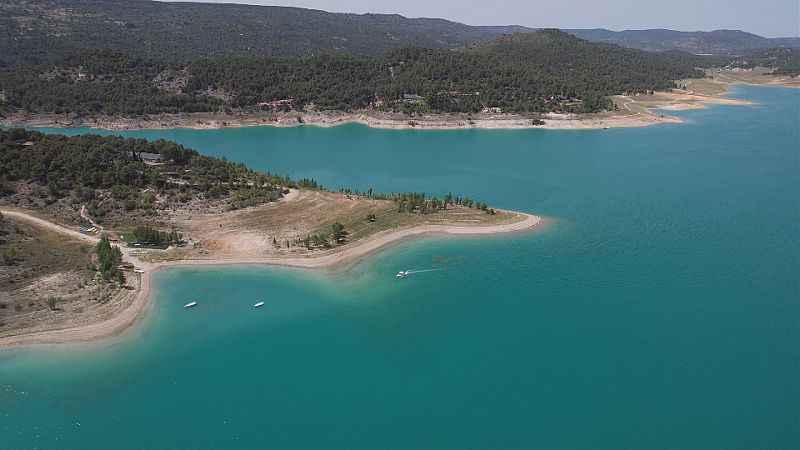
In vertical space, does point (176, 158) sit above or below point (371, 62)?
below

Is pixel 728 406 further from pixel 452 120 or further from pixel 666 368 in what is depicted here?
pixel 452 120

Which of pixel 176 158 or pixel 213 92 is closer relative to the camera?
pixel 176 158

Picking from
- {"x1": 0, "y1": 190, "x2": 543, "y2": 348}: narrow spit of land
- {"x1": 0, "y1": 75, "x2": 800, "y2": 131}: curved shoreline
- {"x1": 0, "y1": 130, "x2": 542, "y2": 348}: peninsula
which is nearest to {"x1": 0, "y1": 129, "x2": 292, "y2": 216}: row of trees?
{"x1": 0, "y1": 130, "x2": 542, "y2": 348}: peninsula

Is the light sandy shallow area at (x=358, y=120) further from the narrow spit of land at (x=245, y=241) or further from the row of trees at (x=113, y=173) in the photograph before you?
the narrow spit of land at (x=245, y=241)

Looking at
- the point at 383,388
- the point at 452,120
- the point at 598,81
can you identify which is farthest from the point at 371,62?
the point at 383,388

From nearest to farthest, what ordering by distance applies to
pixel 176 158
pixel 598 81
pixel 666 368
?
pixel 666 368 < pixel 176 158 < pixel 598 81

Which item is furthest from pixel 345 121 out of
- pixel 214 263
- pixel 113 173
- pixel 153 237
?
pixel 214 263

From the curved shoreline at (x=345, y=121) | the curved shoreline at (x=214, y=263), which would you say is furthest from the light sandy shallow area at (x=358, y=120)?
the curved shoreline at (x=214, y=263)
